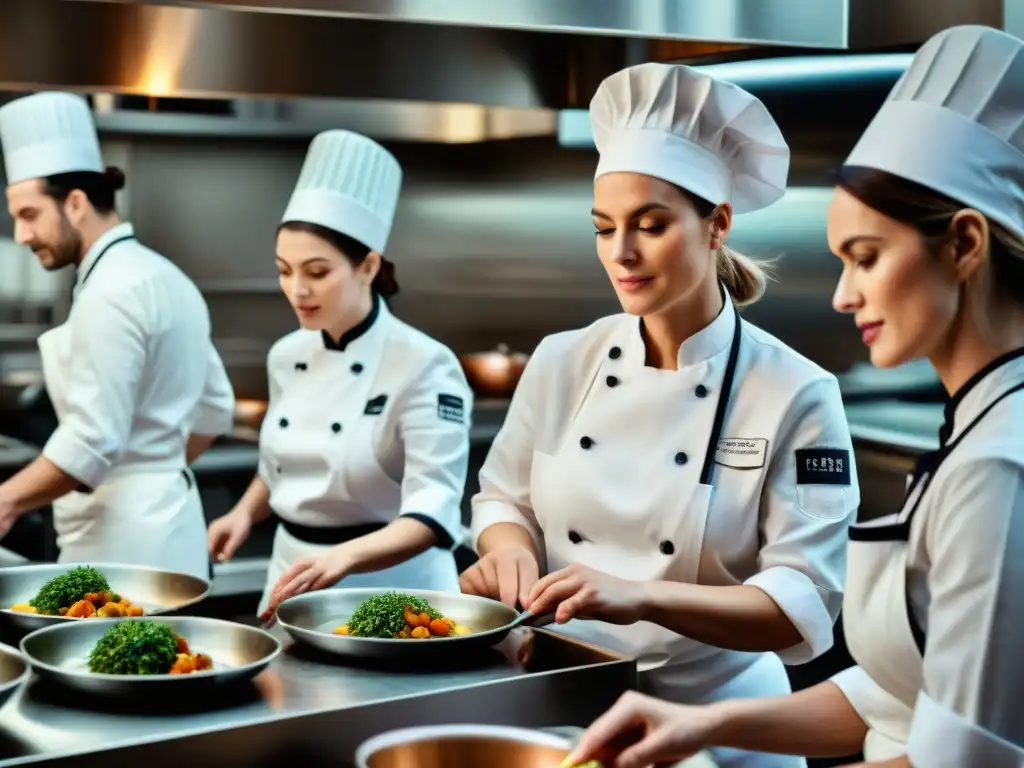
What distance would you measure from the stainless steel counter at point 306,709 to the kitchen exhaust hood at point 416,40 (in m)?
0.92

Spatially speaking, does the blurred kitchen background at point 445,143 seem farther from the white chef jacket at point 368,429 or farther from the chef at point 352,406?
the white chef jacket at point 368,429

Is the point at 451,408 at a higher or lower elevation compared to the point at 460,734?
higher

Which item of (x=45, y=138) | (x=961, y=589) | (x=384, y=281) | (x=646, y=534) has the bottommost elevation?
(x=646, y=534)

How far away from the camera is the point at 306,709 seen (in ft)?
4.65

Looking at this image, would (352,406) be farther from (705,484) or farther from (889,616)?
(889,616)

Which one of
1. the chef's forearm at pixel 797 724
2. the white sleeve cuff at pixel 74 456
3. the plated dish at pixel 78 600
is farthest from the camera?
the white sleeve cuff at pixel 74 456

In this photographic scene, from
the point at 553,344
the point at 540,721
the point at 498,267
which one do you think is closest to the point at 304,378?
the point at 553,344

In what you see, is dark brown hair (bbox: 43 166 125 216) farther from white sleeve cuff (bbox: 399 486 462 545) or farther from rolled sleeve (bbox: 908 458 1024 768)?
rolled sleeve (bbox: 908 458 1024 768)

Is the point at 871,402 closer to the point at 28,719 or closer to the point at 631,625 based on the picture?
the point at 631,625

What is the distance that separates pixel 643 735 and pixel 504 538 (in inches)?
29.3

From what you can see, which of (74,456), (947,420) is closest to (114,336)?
(74,456)

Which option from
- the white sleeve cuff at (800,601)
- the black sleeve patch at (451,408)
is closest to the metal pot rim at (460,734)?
the white sleeve cuff at (800,601)

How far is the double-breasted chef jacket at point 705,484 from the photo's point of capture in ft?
5.89

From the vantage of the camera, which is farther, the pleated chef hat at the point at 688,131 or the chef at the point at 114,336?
the chef at the point at 114,336
